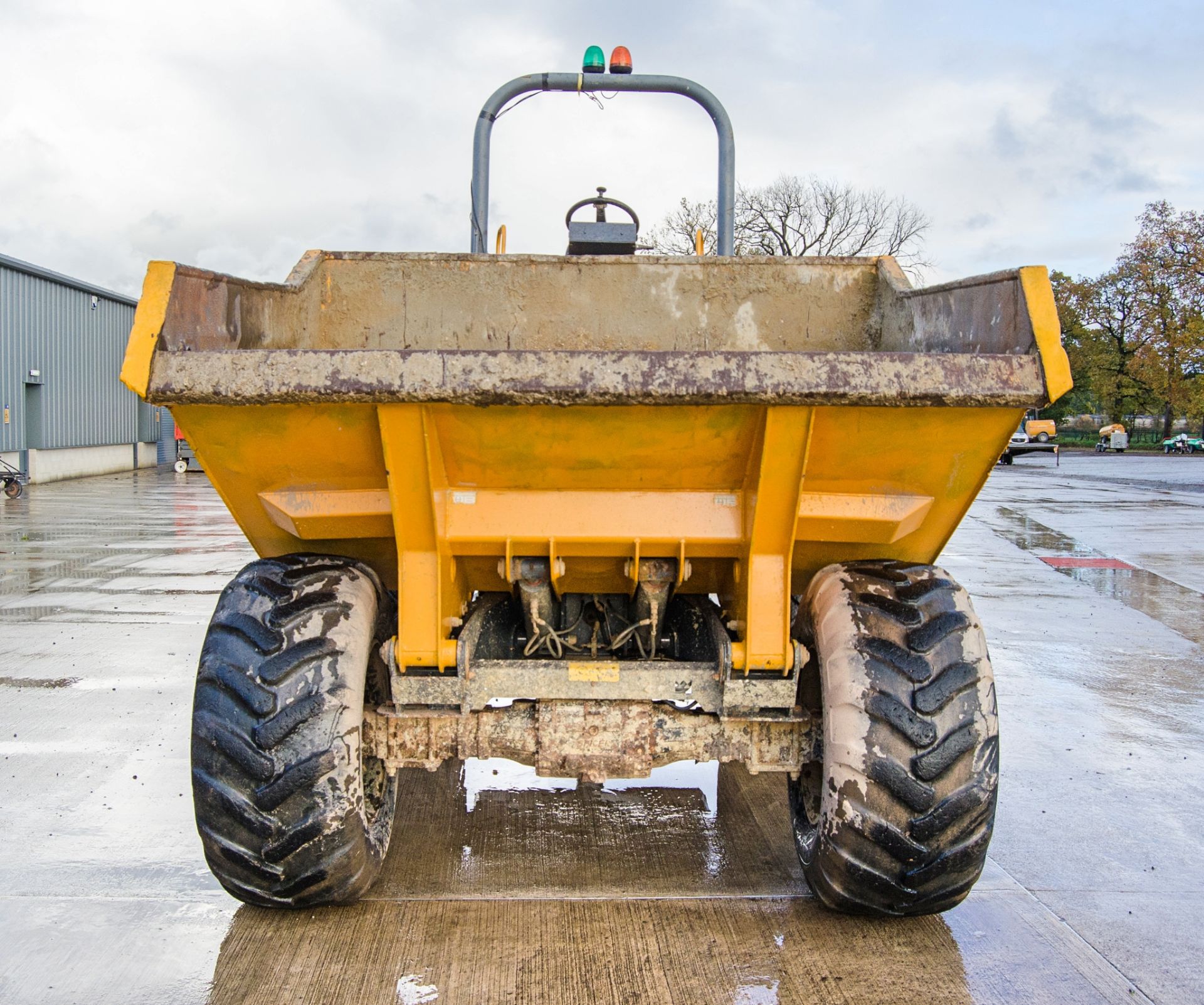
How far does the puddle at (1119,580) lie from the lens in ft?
27.5

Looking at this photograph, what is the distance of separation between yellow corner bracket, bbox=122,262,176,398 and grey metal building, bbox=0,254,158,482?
2106cm

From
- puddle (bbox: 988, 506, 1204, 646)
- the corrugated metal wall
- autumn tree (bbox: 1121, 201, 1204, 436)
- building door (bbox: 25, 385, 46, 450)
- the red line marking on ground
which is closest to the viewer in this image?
puddle (bbox: 988, 506, 1204, 646)

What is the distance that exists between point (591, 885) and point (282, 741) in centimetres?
125

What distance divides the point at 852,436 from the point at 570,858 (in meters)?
1.89

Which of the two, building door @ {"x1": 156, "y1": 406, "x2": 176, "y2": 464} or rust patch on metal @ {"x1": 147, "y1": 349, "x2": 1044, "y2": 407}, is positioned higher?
rust patch on metal @ {"x1": 147, "y1": 349, "x2": 1044, "y2": 407}

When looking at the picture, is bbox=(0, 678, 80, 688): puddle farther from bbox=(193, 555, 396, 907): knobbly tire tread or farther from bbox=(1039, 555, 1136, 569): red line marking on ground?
bbox=(1039, 555, 1136, 569): red line marking on ground

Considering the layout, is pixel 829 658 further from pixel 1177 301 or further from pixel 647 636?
pixel 1177 301

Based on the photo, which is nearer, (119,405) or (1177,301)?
(119,405)

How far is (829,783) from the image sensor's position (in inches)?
116

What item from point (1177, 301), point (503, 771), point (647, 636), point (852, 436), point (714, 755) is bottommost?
point (503, 771)

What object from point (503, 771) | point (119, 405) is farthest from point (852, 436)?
point (119, 405)

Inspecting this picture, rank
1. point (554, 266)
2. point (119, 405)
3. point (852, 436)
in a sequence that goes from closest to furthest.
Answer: point (852, 436) < point (554, 266) < point (119, 405)

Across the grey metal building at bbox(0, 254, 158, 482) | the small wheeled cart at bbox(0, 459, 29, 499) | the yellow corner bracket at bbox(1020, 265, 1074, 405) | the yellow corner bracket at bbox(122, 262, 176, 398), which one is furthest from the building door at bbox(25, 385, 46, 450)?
the yellow corner bracket at bbox(1020, 265, 1074, 405)

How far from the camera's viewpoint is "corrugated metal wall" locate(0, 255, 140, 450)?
21.9 m
